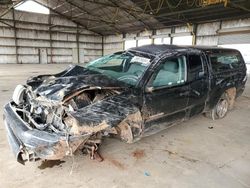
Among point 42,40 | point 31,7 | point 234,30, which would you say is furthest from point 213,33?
point 31,7

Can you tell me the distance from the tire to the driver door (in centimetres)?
127

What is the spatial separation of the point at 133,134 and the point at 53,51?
20.8 m

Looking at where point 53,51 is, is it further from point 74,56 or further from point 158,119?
point 158,119

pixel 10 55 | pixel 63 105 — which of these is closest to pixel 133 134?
pixel 63 105

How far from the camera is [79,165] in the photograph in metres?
2.43

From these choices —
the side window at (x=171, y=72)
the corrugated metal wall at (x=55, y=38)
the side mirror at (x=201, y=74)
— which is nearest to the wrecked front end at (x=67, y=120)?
the side window at (x=171, y=72)

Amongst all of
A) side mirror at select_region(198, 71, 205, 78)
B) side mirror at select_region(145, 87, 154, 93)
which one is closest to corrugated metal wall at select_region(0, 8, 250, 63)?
side mirror at select_region(198, 71, 205, 78)

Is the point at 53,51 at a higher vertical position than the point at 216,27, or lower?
lower

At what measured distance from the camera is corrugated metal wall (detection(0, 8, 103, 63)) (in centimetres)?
1848

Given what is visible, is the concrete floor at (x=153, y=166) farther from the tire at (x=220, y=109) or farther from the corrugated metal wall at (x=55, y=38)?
the corrugated metal wall at (x=55, y=38)

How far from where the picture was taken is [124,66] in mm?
3262

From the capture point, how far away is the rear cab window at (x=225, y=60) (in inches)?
147

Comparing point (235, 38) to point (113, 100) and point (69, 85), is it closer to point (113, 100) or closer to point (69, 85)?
point (113, 100)

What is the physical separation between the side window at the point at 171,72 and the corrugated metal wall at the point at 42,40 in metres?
19.5
